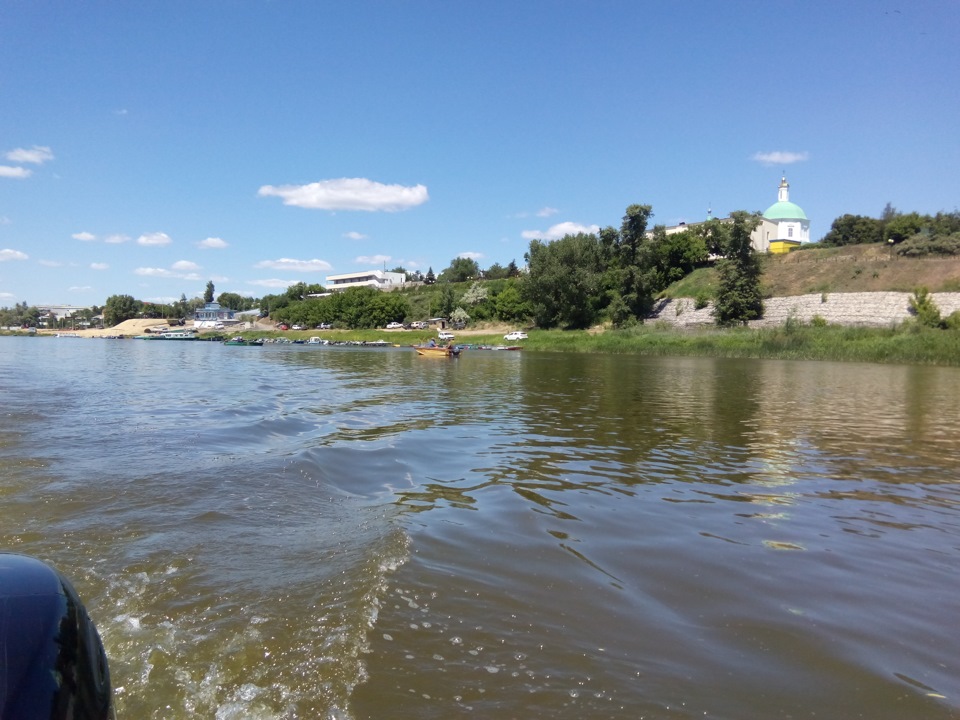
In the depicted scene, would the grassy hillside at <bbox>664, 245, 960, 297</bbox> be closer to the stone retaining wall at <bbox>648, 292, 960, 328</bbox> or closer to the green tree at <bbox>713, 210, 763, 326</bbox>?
the stone retaining wall at <bbox>648, 292, 960, 328</bbox>

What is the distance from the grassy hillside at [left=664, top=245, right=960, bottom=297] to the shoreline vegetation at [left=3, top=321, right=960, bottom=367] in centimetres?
1057

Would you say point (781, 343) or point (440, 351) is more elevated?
point (781, 343)

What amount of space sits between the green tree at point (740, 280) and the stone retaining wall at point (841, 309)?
1.62 metres

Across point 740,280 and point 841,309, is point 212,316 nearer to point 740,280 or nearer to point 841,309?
point 740,280

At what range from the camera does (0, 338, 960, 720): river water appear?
13.2 ft

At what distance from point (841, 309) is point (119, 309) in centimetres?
20253

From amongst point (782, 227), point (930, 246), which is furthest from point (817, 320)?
point (782, 227)

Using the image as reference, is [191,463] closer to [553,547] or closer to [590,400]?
[553,547]

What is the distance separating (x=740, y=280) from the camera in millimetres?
73312

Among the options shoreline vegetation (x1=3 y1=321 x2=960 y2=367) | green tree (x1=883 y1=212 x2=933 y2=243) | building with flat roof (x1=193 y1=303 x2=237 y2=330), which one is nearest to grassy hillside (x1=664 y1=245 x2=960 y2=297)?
green tree (x1=883 y1=212 x2=933 y2=243)

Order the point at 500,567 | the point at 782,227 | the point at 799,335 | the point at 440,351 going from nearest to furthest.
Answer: the point at 500,567 → the point at 440,351 → the point at 799,335 → the point at 782,227

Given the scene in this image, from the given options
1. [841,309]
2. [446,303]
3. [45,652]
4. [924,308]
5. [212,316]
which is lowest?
[45,652]

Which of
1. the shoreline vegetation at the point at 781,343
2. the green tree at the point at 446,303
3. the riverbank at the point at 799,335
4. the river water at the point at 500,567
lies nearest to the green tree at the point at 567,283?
the riverbank at the point at 799,335

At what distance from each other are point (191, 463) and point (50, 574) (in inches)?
356
